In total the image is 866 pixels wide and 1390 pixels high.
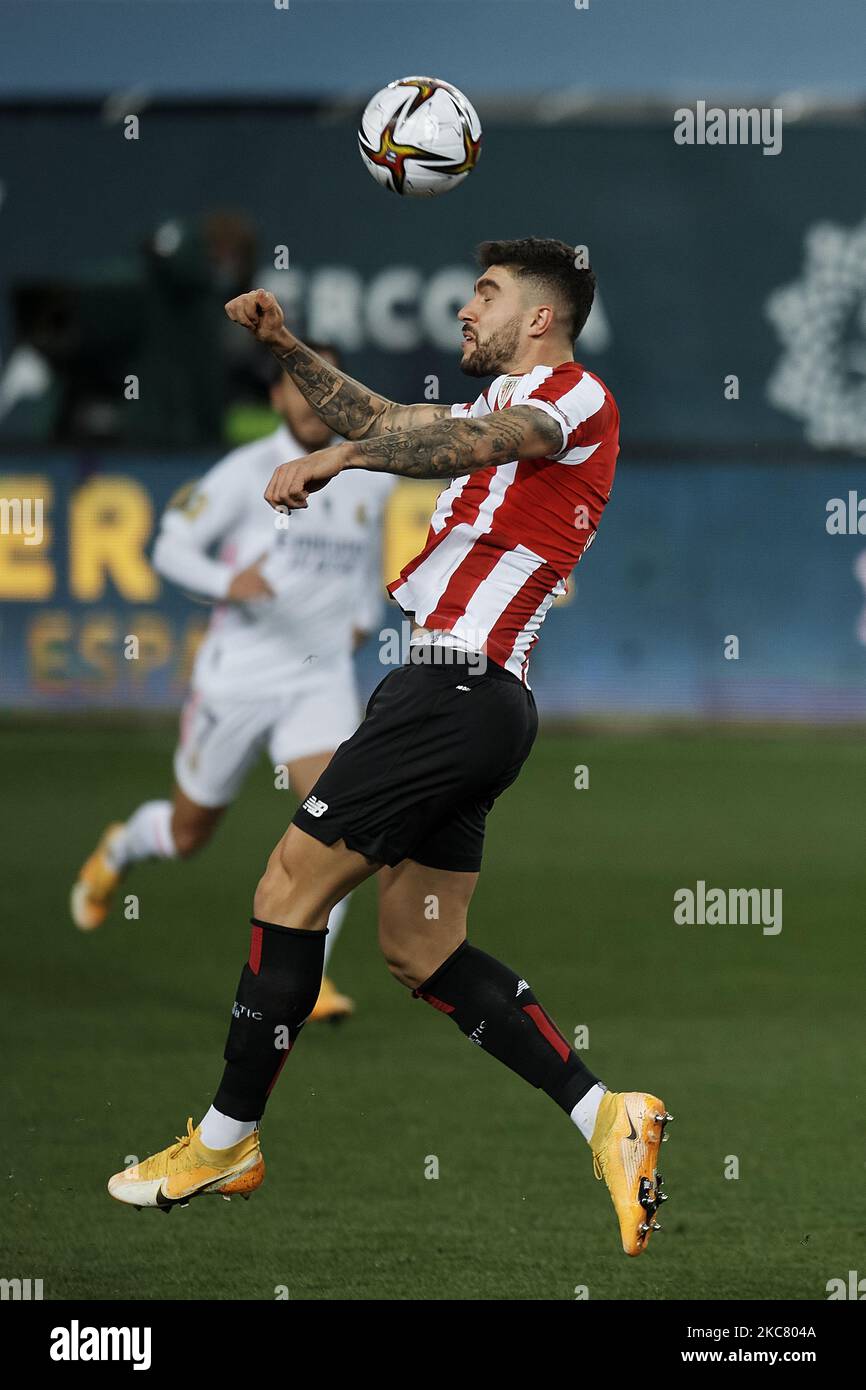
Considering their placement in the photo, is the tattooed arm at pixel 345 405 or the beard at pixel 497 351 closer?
the beard at pixel 497 351

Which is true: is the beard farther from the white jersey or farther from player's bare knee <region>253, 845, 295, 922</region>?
the white jersey

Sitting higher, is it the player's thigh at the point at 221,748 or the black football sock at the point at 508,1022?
the player's thigh at the point at 221,748

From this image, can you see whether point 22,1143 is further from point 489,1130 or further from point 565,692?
point 565,692

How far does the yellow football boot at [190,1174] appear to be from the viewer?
14.5 ft

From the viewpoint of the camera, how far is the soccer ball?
495cm

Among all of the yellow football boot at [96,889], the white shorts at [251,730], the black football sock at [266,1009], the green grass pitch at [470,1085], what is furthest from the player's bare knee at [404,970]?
the yellow football boot at [96,889]

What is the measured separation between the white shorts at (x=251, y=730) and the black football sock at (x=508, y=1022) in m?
2.58

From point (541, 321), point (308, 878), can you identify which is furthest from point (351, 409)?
point (308, 878)

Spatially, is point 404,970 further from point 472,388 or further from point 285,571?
point 472,388

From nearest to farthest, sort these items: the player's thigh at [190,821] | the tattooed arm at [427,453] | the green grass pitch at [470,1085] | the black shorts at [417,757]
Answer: the tattooed arm at [427,453] < the black shorts at [417,757] < the green grass pitch at [470,1085] < the player's thigh at [190,821]

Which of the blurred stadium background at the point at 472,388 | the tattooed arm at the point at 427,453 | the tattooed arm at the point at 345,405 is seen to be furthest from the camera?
the blurred stadium background at the point at 472,388

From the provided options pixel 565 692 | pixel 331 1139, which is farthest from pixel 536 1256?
pixel 565 692

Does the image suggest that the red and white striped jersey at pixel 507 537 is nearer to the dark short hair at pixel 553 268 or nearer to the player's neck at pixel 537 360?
the player's neck at pixel 537 360

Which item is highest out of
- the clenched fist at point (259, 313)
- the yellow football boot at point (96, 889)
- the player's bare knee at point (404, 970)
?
the clenched fist at point (259, 313)
